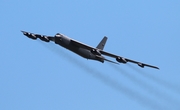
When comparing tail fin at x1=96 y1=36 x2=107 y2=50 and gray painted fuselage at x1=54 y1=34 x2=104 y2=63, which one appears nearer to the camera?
gray painted fuselage at x1=54 y1=34 x2=104 y2=63

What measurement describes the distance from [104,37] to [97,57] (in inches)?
522

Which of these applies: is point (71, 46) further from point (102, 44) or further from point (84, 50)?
point (102, 44)

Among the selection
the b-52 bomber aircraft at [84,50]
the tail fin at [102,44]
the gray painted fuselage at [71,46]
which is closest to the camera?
the b-52 bomber aircraft at [84,50]

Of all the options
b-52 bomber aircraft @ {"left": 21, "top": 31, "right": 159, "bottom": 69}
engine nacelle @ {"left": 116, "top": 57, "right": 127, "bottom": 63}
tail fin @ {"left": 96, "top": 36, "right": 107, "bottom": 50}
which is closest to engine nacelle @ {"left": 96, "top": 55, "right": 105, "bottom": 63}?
b-52 bomber aircraft @ {"left": 21, "top": 31, "right": 159, "bottom": 69}

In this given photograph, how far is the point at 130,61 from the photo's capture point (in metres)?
91.9

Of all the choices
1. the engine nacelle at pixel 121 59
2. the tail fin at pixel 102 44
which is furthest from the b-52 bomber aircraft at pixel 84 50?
the tail fin at pixel 102 44

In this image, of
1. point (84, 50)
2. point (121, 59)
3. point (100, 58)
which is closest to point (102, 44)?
point (100, 58)

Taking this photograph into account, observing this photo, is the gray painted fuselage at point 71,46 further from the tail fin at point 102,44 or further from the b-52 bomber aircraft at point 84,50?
the tail fin at point 102,44

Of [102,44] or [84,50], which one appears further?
[102,44]

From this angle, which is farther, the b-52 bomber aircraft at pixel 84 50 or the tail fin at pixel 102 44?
the tail fin at pixel 102 44

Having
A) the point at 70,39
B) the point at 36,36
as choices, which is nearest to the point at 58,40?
the point at 70,39

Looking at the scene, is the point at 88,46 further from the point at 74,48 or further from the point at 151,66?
the point at 151,66

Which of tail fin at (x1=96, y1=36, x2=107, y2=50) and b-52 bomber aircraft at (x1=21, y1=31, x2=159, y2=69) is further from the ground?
tail fin at (x1=96, y1=36, x2=107, y2=50)

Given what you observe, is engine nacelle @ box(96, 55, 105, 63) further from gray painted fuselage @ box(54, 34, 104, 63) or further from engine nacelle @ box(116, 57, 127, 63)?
engine nacelle @ box(116, 57, 127, 63)
